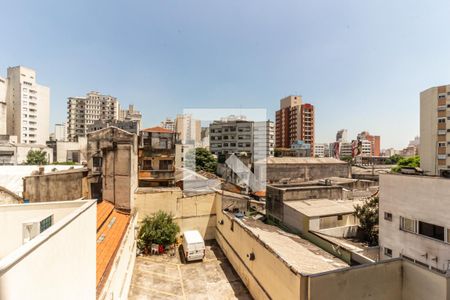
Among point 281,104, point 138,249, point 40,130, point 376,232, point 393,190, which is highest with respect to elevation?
point 281,104

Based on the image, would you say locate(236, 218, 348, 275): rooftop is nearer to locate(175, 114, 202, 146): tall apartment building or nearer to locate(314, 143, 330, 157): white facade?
locate(175, 114, 202, 146): tall apartment building

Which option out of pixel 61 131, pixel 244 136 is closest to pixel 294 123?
pixel 244 136

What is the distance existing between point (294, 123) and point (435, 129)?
161ft

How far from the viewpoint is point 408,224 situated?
417 inches

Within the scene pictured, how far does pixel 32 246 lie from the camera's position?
Result: 10.1ft

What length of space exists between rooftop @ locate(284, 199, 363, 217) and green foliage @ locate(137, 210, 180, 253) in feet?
27.1

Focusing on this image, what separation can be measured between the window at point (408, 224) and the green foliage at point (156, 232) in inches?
524

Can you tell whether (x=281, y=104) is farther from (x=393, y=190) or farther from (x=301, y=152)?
(x=393, y=190)

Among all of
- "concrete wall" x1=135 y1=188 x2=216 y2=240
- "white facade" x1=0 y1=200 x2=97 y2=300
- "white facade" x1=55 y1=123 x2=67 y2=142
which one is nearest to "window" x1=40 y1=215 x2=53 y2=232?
"white facade" x1=0 y1=200 x2=97 y2=300

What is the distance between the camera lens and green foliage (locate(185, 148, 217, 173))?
46500 millimetres

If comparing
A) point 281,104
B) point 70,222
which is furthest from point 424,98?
point 281,104

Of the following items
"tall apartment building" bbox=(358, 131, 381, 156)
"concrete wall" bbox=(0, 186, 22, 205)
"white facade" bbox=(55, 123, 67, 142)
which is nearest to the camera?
"concrete wall" bbox=(0, 186, 22, 205)

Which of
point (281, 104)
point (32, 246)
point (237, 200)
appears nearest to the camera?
point (32, 246)

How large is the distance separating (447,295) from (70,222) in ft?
34.0
